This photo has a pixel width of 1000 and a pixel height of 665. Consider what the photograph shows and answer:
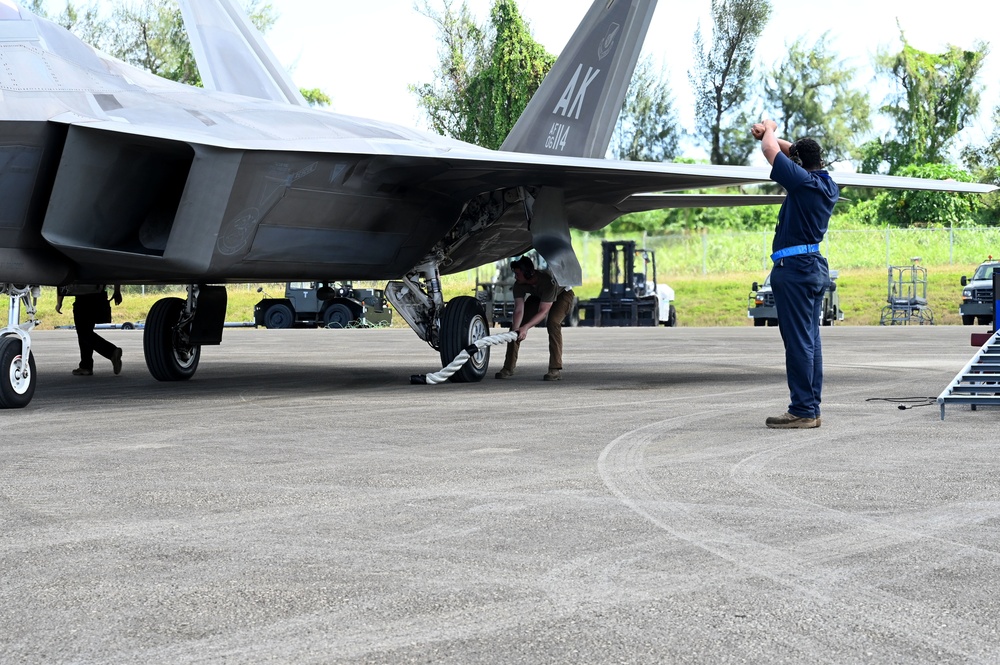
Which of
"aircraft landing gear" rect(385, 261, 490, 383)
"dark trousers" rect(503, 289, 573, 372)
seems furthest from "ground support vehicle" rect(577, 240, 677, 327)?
"aircraft landing gear" rect(385, 261, 490, 383)

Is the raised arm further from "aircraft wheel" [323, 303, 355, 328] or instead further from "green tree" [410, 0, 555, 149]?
"green tree" [410, 0, 555, 149]

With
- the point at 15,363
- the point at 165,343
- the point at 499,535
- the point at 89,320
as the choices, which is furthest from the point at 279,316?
the point at 499,535

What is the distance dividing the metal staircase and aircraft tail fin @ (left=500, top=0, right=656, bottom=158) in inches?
260

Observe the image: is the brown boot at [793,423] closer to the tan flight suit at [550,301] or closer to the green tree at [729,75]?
the tan flight suit at [550,301]

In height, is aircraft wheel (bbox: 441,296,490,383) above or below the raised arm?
below

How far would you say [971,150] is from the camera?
53812mm

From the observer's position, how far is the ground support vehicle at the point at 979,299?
99.3ft

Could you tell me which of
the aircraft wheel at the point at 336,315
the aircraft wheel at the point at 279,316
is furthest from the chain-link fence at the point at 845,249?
the aircraft wheel at the point at 279,316

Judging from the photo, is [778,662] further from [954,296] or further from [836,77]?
[836,77]

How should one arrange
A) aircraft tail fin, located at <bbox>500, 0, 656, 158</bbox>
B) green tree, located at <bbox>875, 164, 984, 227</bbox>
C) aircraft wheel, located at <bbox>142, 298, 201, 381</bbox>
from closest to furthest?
aircraft wheel, located at <bbox>142, 298, 201, 381</bbox>, aircraft tail fin, located at <bbox>500, 0, 656, 158</bbox>, green tree, located at <bbox>875, 164, 984, 227</bbox>

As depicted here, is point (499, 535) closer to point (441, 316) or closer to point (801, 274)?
point (801, 274)

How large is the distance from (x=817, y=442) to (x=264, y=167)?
504 cm

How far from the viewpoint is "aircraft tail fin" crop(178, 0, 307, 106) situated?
13578 mm

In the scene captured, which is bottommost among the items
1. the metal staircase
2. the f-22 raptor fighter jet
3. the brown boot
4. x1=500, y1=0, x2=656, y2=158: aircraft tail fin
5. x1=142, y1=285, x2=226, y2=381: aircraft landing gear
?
the brown boot
